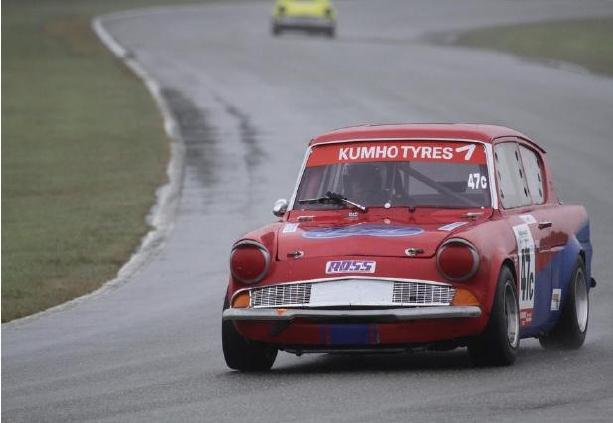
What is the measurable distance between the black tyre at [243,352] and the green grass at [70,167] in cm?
459

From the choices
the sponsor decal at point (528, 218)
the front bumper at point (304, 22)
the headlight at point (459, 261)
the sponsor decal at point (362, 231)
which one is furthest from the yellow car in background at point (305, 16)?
the headlight at point (459, 261)

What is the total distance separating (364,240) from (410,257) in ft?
0.98

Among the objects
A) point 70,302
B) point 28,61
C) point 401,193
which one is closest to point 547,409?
point 401,193

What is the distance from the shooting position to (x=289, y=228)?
9.67 m

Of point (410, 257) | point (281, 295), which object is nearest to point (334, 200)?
point (281, 295)

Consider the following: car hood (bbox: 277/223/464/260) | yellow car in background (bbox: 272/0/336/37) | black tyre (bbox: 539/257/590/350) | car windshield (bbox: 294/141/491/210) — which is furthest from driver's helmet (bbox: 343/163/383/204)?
yellow car in background (bbox: 272/0/336/37)

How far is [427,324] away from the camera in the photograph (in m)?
8.92

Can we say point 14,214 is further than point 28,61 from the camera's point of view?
No

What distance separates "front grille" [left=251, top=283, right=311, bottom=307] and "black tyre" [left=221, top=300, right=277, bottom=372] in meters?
0.23

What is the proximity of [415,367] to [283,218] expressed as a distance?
53.8 inches

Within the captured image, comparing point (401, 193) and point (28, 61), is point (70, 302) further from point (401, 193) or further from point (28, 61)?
point (28, 61)

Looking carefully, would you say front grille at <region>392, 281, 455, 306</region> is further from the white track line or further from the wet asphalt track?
the white track line

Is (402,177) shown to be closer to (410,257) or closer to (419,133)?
(419,133)

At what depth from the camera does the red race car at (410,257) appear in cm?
895
